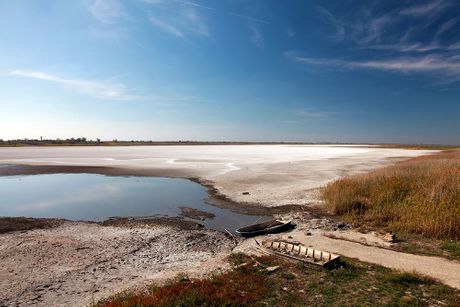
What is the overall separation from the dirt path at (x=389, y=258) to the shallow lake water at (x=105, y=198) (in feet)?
11.9

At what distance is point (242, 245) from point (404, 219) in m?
6.82

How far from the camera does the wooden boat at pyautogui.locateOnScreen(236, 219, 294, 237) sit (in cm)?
1292

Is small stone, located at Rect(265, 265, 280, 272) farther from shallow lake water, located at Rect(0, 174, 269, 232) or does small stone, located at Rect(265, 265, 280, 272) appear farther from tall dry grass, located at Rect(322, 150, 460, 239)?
tall dry grass, located at Rect(322, 150, 460, 239)

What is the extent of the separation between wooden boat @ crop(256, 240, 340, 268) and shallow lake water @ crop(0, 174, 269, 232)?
381cm

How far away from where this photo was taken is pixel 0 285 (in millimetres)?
8594

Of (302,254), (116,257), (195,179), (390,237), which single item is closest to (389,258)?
(390,237)

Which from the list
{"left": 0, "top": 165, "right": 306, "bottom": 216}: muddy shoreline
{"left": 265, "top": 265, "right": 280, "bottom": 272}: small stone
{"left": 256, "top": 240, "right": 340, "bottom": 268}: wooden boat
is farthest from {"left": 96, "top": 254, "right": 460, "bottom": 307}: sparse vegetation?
{"left": 0, "top": 165, "right": 306, "bottom": 216}: muddy shoreline

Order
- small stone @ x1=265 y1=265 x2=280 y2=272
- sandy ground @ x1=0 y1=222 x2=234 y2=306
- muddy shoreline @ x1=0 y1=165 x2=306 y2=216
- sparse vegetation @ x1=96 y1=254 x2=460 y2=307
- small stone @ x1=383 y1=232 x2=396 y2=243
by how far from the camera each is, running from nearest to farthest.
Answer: sparse vegetation @ x1=96 y1=254 x2=460 y2=307
sandy ground @ x1=0 y1=222 x2=234 y2=306
small stone @ x1=265 y1=265 x2=280 y2=272
small stone @ x1=383 y1=232 x2=396 y2=243
muddy shoreline @ x1=0 y1=165 x2=306 y2=216

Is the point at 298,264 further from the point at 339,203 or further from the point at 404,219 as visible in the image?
the point at 339,203

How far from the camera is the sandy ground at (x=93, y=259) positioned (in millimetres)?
8344

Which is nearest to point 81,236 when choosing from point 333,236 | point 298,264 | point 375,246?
point 298,264

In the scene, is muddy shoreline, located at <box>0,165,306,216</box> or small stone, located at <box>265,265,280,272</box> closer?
small stone, located at <box>265,265,280,272</box>

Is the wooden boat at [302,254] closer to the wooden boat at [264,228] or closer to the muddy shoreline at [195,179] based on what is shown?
the wooden boat at [264,228]

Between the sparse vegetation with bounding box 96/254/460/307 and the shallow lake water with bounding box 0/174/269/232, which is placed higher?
the sparse vegetation with bounding box 96/254/460/307
